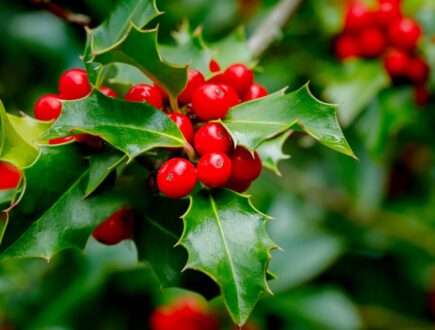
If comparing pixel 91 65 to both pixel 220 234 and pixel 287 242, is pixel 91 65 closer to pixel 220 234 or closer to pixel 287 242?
pixel 220 234

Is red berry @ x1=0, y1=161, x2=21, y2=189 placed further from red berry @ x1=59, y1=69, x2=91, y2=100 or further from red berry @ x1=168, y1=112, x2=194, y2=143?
red berry @ x1=168, y1=112, x2=194, y2=143

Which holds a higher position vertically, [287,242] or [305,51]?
[305,51]

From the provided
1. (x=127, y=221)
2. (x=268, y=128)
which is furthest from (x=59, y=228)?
(x=268, y=128)

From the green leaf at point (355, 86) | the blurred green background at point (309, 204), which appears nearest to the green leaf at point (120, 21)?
the blurred green background at point (309, 204)

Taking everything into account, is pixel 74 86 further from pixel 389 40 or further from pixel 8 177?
pixel 389 40

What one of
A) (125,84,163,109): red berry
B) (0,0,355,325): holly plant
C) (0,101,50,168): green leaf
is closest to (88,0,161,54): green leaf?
(0,0,355,325): holly plant

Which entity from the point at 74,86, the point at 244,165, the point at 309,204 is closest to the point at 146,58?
the point at 74,86
